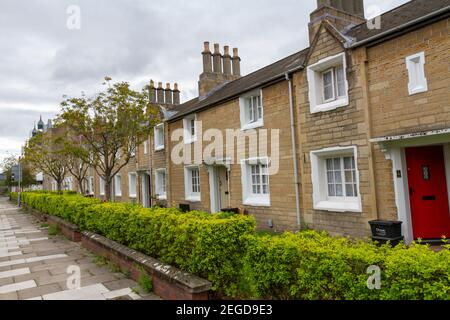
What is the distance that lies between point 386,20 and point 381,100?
2890 mm

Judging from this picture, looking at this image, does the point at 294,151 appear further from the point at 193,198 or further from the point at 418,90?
the point at 193,198

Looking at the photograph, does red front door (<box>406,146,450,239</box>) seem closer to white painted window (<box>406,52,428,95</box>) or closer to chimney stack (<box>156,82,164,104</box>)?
white painted window (<box>406,52,428,95</box>)

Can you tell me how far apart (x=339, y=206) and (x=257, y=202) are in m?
3.55

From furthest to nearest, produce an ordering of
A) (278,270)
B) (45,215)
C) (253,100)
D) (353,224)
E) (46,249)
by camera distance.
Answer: (45,215), (253,100), (46,249), (353,224), (278,270)

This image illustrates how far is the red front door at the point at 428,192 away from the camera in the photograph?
25.3ft

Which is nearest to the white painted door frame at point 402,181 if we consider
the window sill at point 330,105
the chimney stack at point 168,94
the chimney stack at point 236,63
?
the window sill at point 330,105

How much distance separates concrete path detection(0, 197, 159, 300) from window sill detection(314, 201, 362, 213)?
5.74 m

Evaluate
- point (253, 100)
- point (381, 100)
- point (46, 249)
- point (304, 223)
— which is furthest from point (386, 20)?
point (46, 249)

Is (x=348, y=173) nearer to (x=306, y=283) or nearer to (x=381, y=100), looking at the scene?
(x=381, y=100)

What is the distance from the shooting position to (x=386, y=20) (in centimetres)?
912

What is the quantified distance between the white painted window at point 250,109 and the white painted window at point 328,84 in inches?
105

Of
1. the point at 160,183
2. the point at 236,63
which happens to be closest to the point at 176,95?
the point at 236,63

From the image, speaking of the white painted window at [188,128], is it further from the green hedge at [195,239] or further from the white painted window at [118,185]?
the white painted window at [118,185]

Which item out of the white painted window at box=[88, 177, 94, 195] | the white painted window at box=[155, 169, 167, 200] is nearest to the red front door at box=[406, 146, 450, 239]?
the white painted window at box=[155, 169, 167, 200]
